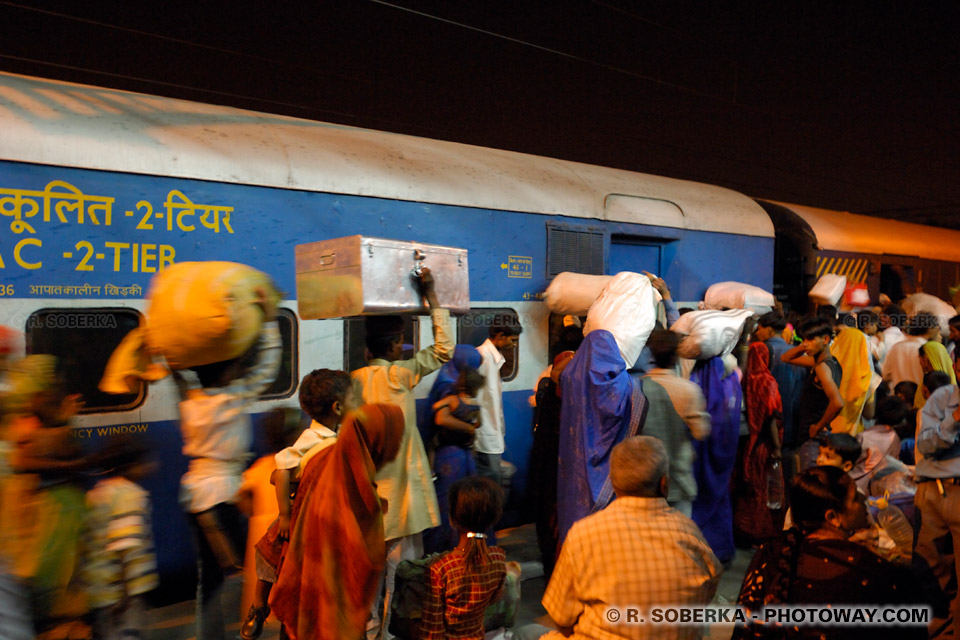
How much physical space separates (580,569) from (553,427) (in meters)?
2.80

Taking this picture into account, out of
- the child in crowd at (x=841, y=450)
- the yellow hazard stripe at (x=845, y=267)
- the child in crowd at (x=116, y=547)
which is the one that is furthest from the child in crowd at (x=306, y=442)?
the yellow hazard stripe at (x=845, y=267)

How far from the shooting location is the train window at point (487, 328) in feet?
18.1

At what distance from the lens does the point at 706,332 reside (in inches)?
205

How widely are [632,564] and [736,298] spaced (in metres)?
5.15

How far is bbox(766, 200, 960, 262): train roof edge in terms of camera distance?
362 inches

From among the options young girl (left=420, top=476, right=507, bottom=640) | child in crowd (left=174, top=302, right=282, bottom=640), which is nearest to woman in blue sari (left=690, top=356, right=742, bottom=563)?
young girl (left=420, top=476, right=507, bottom=640)

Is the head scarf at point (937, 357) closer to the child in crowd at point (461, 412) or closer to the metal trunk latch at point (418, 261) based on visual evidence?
the child in crowd at point (461, 412)

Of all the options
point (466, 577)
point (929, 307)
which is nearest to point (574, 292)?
point (466, 577)

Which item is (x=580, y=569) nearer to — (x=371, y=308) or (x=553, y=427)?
(x=371, y=308)

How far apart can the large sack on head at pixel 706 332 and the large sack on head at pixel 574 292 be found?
28.2 inches

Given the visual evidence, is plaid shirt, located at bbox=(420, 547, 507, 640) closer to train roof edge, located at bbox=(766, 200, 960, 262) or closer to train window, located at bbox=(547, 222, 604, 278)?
train window, located at bbox=(547, 222, 604, 278)

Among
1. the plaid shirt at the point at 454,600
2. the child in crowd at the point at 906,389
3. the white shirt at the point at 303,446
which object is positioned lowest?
the plaid shirt at the point at 454,600

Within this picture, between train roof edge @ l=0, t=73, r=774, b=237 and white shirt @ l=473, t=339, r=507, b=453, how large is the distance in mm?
1219

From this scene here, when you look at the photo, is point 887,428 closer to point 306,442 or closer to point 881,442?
point 881,442
